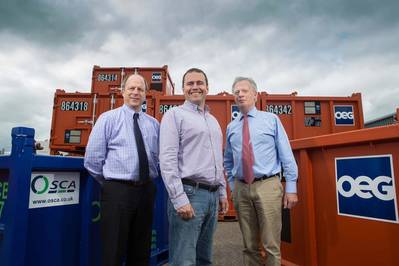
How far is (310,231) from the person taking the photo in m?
2.45

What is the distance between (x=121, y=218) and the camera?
1.72 meters

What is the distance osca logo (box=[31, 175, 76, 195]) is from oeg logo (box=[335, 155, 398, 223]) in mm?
1983

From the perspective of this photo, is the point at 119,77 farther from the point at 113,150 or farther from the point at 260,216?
the point at 260,216

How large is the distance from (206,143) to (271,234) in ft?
2.67

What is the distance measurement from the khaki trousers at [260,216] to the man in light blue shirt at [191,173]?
27 centimetres

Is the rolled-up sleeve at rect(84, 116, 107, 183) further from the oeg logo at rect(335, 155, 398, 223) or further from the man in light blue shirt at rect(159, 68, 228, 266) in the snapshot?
the oeg logo at rect(335, 155, 398, 223)

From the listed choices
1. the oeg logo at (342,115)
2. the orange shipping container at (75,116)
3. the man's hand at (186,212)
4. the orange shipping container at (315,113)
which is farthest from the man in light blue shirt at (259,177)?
the orange shipping container at (75,116)

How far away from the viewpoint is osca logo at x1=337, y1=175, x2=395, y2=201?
1905mm

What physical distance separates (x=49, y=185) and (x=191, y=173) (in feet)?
2.89

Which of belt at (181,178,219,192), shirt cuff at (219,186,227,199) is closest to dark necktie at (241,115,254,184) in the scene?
shirt cuff at (219,186,227,199)

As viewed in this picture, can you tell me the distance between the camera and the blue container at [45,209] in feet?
4.95

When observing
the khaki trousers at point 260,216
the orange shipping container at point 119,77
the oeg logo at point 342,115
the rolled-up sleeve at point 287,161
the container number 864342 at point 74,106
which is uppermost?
the orange shipping container at point 119,77

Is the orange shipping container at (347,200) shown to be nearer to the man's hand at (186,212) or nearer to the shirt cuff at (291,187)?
the shirt cuff at (291,187)

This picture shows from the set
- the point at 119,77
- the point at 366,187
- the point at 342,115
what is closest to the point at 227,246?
the point at 366,187
